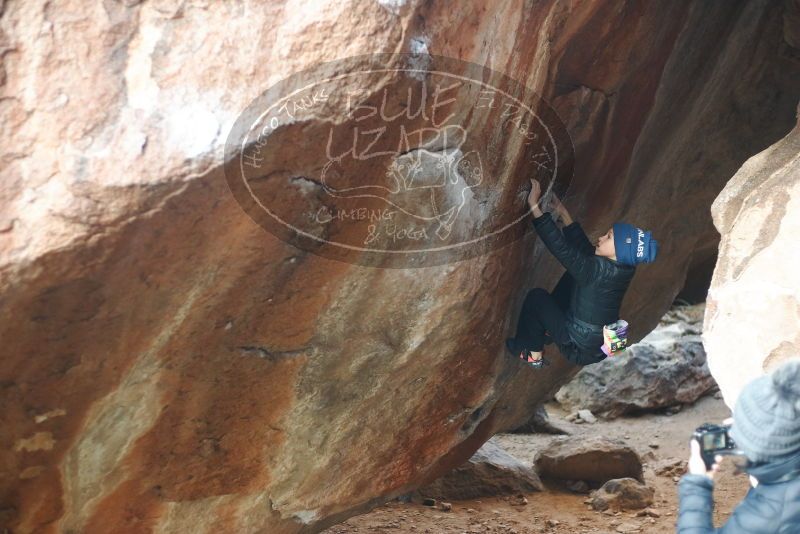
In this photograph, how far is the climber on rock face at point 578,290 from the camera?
381 cm

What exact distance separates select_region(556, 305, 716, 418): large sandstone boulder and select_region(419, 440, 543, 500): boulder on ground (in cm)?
177

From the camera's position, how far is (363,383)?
3855mm

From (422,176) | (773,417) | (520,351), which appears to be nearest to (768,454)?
(773,417)

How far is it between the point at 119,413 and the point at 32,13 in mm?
1389

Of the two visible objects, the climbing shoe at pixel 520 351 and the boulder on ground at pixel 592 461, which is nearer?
the climbing shoe at pixel 520 351

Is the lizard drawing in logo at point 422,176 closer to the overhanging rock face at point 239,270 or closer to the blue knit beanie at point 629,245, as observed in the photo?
the overhanging rock face at point 239,270

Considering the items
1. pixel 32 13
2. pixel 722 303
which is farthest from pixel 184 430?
pixel 722 303

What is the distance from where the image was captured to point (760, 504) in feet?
7.34

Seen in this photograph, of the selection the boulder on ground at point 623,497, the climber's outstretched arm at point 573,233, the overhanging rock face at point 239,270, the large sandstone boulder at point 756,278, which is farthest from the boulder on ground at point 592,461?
the large sandstone boulder at point 756,278

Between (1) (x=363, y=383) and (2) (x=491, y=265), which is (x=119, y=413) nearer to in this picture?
(1) (x=363, y=383)

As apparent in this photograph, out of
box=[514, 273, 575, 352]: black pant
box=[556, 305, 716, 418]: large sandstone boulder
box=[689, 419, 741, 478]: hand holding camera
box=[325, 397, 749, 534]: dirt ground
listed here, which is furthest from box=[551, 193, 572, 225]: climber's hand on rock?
box=[556, 305, 716, 418]: large sandstone boulder

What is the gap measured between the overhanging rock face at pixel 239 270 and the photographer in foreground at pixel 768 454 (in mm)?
1489

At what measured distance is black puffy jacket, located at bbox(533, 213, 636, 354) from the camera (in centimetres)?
Answer: 380

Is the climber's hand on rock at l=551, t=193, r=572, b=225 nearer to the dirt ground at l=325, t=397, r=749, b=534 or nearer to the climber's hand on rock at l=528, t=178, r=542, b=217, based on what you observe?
the climber's hand on rock at l=528, t=178, r=542, b=217
